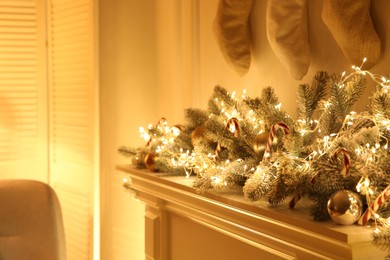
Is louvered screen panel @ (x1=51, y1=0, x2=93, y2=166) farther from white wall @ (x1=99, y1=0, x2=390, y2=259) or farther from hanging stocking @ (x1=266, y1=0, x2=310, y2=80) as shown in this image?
hanging stocking @ (x1=266, y1=0, x2=310, y2=80)

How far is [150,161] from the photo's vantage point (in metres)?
1.95

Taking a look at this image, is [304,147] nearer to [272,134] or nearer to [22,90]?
[272,134]

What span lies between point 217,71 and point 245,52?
0.94 ft

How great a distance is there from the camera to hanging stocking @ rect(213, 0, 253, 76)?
190 cm

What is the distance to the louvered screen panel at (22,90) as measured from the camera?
2971mm

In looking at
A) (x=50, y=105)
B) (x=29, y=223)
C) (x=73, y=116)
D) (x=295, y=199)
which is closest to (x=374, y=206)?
(x=295, y=199)

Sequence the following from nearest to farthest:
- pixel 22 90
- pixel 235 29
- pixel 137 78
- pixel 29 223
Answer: pixel 235 29 < pixel 29 223 < pixel 137 78 < pixel 22 90

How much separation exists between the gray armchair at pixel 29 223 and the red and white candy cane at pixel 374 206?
1.33 metres

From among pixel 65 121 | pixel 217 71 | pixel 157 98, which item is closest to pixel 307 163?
pixel 217 71

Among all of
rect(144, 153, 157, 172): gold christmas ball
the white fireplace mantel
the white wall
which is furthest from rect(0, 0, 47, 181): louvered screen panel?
rect(144, 153, 157, 172): gold christmas ball

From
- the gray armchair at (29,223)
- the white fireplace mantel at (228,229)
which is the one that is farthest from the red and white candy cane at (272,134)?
the gray armchair at (29,223)

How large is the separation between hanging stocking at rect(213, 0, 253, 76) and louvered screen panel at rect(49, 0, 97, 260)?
0.93m

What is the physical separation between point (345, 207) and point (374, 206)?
0.17ft

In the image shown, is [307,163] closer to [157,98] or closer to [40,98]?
[157,98]
